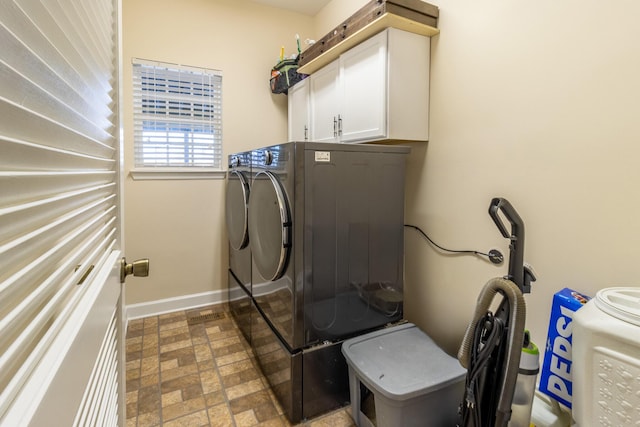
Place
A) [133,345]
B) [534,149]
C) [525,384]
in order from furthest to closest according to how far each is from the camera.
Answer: [133,345] → [534,149] → [525,384]

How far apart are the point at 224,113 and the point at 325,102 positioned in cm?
107

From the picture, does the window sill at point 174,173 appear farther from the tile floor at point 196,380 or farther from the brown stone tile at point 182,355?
the brown stone tile at point 182,355

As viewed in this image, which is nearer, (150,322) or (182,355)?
(182,355)

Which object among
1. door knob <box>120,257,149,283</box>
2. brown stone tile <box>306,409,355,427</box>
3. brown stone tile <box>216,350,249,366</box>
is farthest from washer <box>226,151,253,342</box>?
door knob <box>120,257,149,283</box>

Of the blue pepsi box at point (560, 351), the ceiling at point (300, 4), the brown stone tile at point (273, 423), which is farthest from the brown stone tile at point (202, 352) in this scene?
the ceiling at point (300, 4)

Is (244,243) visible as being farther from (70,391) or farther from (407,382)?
(70,391)

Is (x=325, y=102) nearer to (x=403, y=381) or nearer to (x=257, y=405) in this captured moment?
(x=403, y=381)

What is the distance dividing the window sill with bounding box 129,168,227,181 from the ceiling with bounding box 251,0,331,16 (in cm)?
161

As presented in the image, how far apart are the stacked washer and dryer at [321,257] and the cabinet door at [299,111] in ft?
2.70

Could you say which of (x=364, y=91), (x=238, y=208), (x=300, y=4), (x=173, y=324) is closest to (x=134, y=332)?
(x=173, y=324)

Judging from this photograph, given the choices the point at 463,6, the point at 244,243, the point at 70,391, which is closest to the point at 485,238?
the point at 463,6

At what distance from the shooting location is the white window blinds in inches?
105

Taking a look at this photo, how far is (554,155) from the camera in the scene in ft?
4.45

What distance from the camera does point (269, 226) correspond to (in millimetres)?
1754
